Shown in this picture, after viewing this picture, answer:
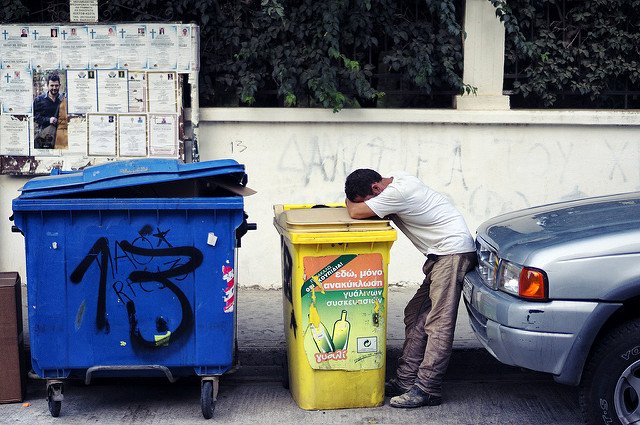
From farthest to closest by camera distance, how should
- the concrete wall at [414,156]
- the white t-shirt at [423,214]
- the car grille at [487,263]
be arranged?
the concrete wall at [414,156]
the white t-shirt at [423,214]
the car grille at [487,263]

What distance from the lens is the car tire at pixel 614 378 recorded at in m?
4.54

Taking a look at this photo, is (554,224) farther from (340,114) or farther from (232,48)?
(232,48)

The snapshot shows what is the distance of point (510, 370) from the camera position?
622 cm

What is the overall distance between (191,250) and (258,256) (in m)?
3.07

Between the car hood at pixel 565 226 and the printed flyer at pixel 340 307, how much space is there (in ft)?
2.61

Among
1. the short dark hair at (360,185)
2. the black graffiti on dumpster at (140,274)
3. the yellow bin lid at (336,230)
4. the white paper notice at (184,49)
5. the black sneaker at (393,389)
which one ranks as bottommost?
the black sneaker at (393,389)

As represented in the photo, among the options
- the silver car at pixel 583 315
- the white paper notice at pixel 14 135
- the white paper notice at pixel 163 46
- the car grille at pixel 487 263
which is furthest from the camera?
the white paper notice at pixel 14 135

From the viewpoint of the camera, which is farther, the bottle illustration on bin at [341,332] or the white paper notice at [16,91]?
the white paper notice at [16,91]

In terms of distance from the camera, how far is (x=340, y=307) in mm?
5195

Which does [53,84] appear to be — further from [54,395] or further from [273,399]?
[273,399]

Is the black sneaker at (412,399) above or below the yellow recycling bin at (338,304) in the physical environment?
below

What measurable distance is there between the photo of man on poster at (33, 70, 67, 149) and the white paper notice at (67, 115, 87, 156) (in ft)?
0.16

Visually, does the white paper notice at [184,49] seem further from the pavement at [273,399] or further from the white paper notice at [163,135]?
the pavement at [273,399]

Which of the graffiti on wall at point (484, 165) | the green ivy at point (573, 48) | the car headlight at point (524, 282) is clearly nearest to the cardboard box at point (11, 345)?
the car headlight at point (524, 282)
